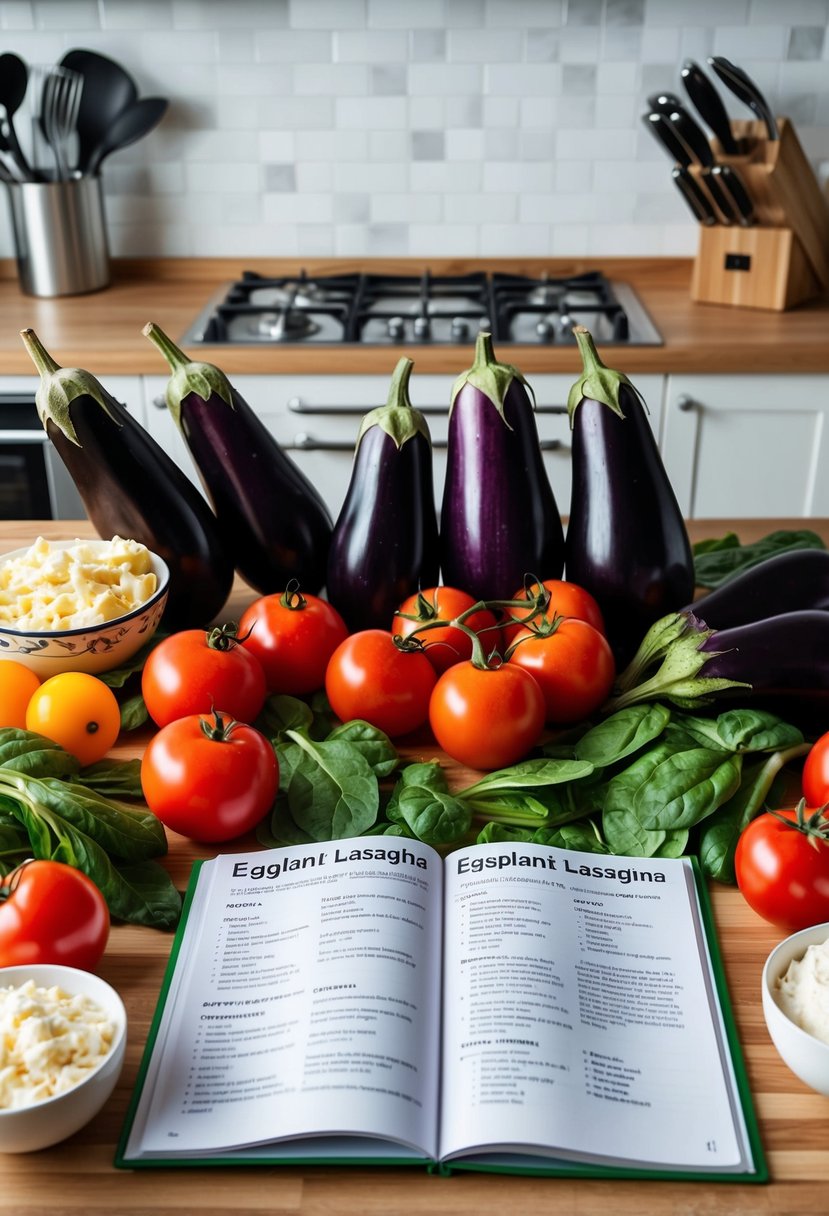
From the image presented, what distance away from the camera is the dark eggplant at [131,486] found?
1.08 metres

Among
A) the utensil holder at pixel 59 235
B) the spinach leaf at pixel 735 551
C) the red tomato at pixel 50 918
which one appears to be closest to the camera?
the red tomato at pixel 50 918

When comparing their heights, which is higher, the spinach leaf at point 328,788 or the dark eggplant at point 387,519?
the dark eggplant at point 387,519

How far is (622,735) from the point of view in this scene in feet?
3.11

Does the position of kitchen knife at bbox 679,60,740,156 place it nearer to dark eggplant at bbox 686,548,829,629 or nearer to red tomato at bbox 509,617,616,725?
dark eggplant at bbox 686,548,829,629

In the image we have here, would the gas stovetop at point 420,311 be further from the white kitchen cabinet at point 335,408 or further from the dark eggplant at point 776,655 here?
the dark eggplant at point 776,655

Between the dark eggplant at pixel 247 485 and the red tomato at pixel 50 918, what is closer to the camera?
the red tomato at pixel 50 918

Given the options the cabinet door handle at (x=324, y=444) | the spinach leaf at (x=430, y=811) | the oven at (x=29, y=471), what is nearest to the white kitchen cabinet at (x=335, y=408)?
the cabinet door handle at (x=324, y=444)

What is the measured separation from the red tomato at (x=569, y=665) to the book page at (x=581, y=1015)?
163mm

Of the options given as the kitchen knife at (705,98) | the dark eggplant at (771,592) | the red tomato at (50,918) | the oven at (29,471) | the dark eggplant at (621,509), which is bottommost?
the oven at (29,471)

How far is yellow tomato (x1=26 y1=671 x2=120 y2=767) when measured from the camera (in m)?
0.95

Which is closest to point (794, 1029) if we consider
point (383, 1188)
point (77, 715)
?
point (383, 1188)

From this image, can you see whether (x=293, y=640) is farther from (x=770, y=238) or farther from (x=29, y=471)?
(x=770, y=238)

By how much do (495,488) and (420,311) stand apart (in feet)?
4.59

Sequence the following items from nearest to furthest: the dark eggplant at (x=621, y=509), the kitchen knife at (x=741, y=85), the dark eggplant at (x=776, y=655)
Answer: the dark eggplant at (x=776, y=655) < the dark eggplant at (x=621, y=509) < the kitchen knife at (x=741, y=85)
